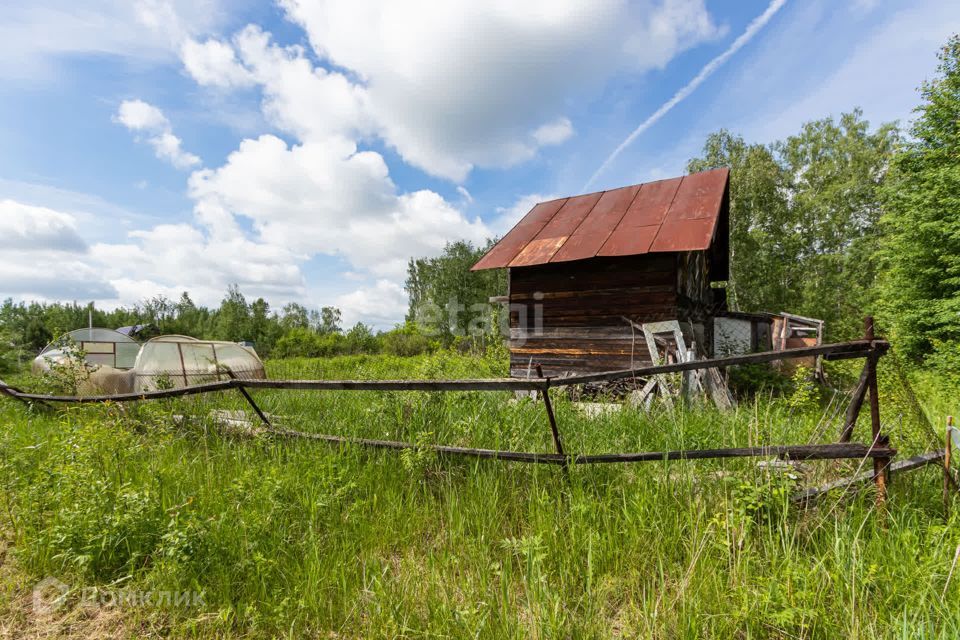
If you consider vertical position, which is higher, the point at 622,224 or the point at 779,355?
the point at 622,224

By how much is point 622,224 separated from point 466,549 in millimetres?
8234

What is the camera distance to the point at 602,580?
2260 millimetres

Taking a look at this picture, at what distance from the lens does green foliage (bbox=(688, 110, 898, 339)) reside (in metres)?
26.6

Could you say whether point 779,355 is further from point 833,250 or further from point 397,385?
point 833,250

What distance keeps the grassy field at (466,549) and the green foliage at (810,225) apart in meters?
28.6

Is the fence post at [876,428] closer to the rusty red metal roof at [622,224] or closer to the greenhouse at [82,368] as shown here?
the rusty red metal roof at [622,224]

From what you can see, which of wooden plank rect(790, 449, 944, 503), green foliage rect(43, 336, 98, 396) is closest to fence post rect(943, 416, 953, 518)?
wooden plank rect(790, 449, 944, 503)

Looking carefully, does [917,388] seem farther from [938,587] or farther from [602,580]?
[602,580]

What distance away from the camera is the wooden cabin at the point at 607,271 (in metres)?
8.65

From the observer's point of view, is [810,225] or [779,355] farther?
[810,225]

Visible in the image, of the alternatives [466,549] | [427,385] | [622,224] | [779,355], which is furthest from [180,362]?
[779,355]

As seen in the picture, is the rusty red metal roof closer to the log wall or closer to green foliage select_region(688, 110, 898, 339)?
the log wall

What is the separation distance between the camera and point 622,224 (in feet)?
30.3

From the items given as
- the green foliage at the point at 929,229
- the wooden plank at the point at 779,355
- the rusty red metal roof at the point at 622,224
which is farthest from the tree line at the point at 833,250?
the wooden plank at the point at 779,355
